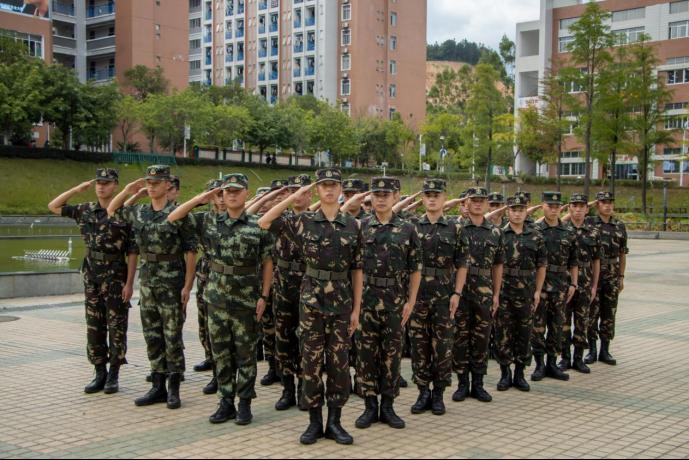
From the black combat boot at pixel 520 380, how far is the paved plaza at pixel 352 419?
0.16m

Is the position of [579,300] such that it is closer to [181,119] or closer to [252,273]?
[252,273]

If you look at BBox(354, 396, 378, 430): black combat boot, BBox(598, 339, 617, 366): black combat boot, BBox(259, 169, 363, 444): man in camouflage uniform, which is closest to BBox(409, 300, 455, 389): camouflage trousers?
BBox(354, 396, 378, 430): black combat boot

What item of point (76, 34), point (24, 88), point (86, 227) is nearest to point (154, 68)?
point (76, 34)

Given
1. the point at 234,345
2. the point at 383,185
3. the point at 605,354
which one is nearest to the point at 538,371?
the point at 605,354

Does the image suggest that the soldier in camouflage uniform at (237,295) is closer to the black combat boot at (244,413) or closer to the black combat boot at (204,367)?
the black combat boot at (244,413)

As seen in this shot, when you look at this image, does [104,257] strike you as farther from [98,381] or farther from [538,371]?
[538,371]

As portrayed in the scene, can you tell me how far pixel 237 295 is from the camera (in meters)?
7.07

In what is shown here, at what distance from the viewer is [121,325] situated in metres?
8.22

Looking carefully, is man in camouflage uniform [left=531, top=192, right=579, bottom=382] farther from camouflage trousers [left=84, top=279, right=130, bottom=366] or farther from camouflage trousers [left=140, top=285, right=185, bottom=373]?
camouflage trousers [left=84, top=279, right=130, bottom=366]

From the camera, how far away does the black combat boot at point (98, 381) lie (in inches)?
327

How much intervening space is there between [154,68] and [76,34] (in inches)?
320

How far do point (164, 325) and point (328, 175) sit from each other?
2.25 metres

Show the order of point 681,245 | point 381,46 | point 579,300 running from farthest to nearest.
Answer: point 381,46 → point 681,245 → point 579,300

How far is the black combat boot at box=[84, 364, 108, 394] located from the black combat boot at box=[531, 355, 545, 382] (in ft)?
15.4
